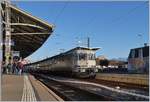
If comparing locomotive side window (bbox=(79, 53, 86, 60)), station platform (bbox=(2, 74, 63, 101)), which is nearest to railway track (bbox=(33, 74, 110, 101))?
station platform (bbox=(2, 74, 63, 101))

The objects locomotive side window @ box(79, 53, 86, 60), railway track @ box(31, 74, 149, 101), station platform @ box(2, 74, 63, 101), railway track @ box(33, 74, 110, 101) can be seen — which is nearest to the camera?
railway track @ box(31, 74, 149, 101)

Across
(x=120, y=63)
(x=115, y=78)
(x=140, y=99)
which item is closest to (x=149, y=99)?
(x=140, y=99)

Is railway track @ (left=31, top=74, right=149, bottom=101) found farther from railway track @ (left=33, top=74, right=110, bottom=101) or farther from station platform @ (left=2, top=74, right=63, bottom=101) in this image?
station platform @ (left=2, top=74, right=63, bottom=101)

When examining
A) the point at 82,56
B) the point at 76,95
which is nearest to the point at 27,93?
the point at 76,95

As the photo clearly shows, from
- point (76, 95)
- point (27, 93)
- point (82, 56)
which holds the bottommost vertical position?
point (76, 95)

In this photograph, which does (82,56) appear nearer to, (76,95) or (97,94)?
(76,95)

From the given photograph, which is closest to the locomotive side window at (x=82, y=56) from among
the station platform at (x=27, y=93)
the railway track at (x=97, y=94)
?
the station platform at (x=27, y=93)

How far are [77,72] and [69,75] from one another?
524 centimetres

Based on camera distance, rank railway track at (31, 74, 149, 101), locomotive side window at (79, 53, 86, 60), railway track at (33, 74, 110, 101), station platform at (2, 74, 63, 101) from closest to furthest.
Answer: railway track at (31, 74, 149, 101)
station platform at (2, 74, 63, 101)
railway track at (33, 74, 110, 101)
locomotive side window at (79, 53, 86, 60)

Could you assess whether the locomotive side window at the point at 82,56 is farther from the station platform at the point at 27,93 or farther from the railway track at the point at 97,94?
the railway track at the point at 97,94

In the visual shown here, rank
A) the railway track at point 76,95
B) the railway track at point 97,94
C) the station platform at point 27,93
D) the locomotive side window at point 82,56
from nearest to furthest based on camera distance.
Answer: the railway track at point 97,94
the station platform at point 27,93
the railway track at point 76,95
the locomotive side window at point 82,56

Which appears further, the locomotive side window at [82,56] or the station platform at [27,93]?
the locomotive side window at [82,56]

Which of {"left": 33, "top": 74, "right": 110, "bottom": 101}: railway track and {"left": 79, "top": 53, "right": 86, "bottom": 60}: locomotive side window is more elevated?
{"left": 79, "top": 53, "right": 86, "bottom": 60}: locomotive side window

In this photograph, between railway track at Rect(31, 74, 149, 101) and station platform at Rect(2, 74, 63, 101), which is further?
station platform at Rect(2, 74, 63, 101)
